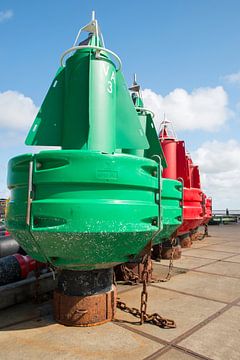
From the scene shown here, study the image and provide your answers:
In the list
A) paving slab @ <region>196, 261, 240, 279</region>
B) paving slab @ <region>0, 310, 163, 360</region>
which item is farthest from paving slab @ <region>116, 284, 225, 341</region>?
paving slab @ <region>196, 261, 240, 279</region>

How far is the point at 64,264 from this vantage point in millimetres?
2768

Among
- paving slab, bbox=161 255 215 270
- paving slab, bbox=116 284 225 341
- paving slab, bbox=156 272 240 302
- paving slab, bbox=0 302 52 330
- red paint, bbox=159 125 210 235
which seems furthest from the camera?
red paint, bbox=159 125 210 235

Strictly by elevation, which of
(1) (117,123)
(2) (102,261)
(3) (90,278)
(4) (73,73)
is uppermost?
(4) (73,73)

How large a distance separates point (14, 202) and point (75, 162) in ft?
2.48

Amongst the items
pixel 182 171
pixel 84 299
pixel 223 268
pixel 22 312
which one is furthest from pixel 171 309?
pixel 182 171

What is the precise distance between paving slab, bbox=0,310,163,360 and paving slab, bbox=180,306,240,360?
321mm

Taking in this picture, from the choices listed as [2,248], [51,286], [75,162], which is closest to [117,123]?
[75,162]

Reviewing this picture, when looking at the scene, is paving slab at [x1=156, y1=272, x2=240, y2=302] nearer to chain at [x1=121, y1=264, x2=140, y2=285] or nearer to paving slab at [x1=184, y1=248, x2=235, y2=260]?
chain at [x1=121, y1=264, x2=140, y2=285]

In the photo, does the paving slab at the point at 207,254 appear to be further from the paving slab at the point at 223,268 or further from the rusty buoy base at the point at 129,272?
the rusty buoy base at the point at 129,272

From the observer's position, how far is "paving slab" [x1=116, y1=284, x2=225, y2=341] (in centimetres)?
282

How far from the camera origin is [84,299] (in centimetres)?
291

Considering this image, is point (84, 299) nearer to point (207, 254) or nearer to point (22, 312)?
point (22, 312)

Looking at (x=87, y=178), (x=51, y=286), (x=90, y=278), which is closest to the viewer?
(x=87, y=178)

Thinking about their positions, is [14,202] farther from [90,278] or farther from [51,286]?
[51,286]
